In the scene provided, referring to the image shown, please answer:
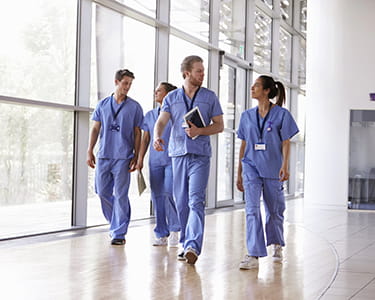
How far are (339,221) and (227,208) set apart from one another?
2.67 m

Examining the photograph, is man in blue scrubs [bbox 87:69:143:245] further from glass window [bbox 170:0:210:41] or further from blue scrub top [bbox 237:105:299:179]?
glass window [bbox 170:0:210:41]

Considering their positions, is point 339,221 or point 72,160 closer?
point 72,160

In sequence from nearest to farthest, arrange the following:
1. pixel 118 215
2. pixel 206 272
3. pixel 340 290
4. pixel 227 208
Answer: pixel 340 290, pixel 206 272, pixel 118 215, pixel 227 208

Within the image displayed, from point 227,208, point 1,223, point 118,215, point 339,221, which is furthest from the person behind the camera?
point 227,208

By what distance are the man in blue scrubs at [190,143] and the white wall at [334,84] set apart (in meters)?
7.01

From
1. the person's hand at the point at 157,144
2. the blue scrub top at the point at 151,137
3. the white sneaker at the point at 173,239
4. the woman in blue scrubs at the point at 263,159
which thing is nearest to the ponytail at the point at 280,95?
the woman in blue scrubs at the point at 263,159

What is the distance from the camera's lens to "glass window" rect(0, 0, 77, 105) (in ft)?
21.7

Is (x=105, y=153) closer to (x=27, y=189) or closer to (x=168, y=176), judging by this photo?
(x=168, y=176)

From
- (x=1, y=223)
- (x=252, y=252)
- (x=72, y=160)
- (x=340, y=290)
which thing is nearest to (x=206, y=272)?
(x=252, y=252)

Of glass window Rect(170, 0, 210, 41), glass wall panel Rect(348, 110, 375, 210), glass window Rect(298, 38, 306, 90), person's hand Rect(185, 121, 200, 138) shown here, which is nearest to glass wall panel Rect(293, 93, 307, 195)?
glass window Rect(298, 38, 306, 90)

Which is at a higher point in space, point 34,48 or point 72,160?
point 34,48

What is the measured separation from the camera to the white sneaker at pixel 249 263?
15.7ft

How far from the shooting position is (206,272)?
459 cm

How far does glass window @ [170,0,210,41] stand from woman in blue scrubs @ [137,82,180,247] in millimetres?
4049
